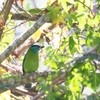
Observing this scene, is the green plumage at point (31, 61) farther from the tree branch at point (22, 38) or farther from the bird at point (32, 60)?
the tree branch at point (22, 38)

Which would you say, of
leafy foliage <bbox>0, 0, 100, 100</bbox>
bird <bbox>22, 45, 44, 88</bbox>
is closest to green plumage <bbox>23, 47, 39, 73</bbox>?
bird <bbox>22, 45, 44, 88</bbox>

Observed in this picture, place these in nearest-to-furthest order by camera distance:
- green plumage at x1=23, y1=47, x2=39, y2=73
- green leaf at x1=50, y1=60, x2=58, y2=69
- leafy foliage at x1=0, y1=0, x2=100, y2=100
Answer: leafy foliage at x1=0, y1=0, x2=100, y2=100 → green leaf at x1=50, y1=60, x2=58, y2=69 → green plumage at x1=23, y1=47, x2=39, y2=73

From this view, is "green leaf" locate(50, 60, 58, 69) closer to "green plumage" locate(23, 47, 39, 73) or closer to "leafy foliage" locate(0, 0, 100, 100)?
"leafy foliage" locate(0, 0, 100, 100)

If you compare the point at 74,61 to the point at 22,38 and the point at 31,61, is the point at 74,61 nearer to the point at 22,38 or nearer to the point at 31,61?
the point at 22,38

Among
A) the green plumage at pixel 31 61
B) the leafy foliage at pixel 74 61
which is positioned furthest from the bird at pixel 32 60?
the leafy foliage at pixel 74 61

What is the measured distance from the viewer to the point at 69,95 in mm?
1316

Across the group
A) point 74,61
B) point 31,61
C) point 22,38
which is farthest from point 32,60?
point 74,61

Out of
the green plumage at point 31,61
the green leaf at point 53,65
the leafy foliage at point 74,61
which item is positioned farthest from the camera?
the green plumage at point 31,61

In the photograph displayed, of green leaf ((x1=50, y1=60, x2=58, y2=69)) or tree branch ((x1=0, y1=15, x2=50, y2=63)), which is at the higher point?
tree branch ((x1=0, y1=15, x2=50, y2=63))

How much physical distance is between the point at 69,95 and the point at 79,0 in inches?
15.6

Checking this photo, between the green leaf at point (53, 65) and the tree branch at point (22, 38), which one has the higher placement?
the tree branch at point (22, 38)

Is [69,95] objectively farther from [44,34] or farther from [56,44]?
[44,34]

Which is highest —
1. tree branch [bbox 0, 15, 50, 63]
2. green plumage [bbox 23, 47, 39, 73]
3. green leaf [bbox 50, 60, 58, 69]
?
tree branch [bbox 0, 15, 50, 63]

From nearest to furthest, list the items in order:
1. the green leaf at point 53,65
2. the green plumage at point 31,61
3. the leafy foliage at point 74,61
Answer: the leafy foliage at point 74,61 < the green leaf at point 53,65 < the green plumage at point 31,61
